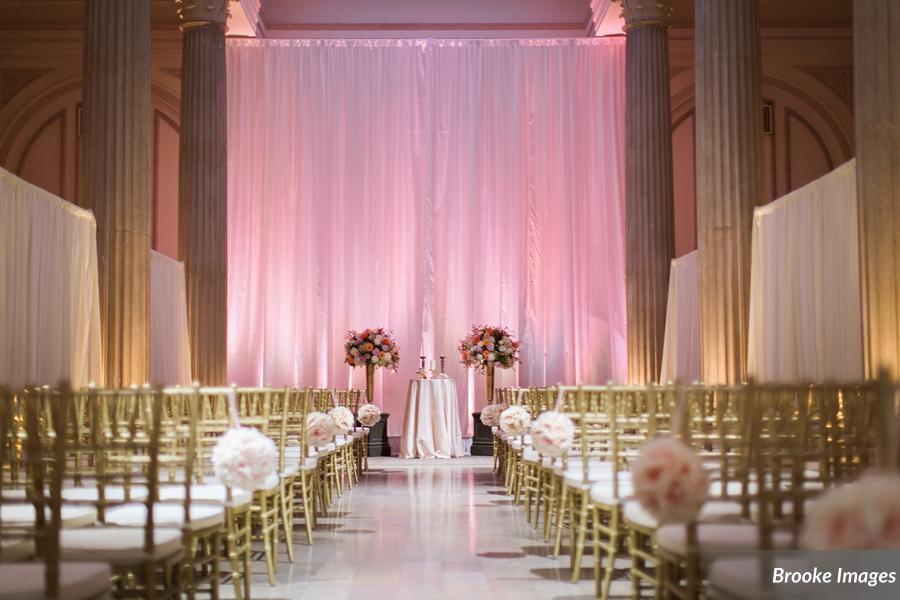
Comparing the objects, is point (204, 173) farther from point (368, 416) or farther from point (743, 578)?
point (743, 578)

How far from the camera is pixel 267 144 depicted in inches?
661

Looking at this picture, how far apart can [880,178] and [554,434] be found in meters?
2.25

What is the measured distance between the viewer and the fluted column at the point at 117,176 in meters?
9.29

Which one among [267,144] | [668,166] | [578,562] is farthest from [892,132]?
[267,144]

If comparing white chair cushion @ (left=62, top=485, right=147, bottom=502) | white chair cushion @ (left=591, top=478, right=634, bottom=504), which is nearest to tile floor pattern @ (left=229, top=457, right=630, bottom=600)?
white chair cushion @ (left=591, top=478, right=634, bottom=504)

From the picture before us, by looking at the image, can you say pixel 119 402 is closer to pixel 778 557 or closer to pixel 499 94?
pixel 778 557

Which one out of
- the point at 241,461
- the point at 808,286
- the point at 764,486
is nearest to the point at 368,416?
the point at 808,286

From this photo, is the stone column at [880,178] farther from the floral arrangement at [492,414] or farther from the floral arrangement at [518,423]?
the floral arrangement at [492,414]

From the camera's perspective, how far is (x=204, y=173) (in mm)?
13562

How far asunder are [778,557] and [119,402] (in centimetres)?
293

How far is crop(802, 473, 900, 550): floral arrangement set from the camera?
7.82 feet

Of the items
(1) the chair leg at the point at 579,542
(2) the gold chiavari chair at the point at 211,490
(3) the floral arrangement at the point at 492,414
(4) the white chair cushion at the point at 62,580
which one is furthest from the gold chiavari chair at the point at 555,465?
(3) the floral arrangement at the point at 492,414

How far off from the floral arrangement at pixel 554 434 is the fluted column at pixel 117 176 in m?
4.51

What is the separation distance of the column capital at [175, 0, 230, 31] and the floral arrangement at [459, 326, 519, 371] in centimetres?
522
